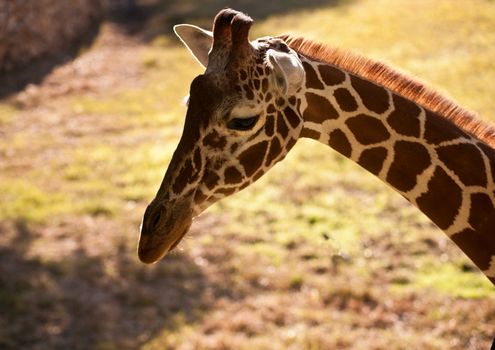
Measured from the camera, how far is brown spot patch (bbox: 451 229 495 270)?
3.06 metres

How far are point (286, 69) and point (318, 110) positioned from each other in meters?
0.42

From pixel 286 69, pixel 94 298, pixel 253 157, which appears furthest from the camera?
pixel 94 298

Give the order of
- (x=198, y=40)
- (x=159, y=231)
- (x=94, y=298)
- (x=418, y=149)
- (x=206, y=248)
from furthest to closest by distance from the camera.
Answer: (x=206, y=248), (x=94, y=298), (x=198, y=40), (x=418, y=149), (x=159, y=231)

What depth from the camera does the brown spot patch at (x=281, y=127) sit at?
2.97 m

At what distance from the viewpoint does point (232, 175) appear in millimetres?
3000

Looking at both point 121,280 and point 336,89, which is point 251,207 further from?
point 336,89

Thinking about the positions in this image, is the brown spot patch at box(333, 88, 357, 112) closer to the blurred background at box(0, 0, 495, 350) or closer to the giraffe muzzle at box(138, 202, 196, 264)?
the blurred background at box(0, 0, 495, 350)

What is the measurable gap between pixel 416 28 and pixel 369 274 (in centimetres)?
1170

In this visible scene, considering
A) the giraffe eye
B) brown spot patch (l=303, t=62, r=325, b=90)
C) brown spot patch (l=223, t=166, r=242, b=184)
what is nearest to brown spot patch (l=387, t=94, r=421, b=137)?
brown spot patch (l=303, t=62, r=325, b=90)

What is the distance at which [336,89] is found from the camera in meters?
3.09

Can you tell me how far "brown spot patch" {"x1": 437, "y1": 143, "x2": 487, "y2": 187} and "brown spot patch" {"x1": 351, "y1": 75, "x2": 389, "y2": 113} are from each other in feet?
1.09

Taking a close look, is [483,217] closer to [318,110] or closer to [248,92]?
[318,110]

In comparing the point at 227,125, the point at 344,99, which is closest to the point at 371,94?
the point at 344,99

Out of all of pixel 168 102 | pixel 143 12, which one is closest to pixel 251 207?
pixel 168 102
